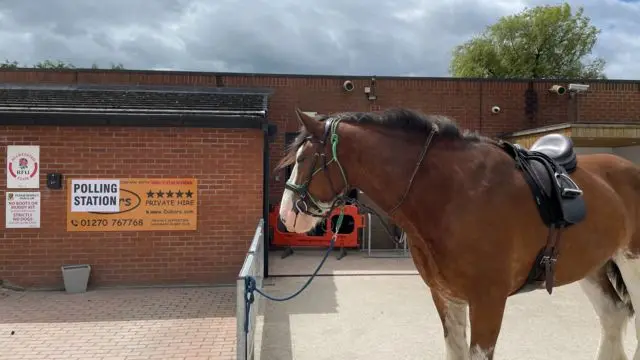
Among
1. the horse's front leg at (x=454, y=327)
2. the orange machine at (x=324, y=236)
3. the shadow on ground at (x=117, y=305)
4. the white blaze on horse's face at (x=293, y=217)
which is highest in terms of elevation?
the white blaze on horse's face at (x=293, y=217)

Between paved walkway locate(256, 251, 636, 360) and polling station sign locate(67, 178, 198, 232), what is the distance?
195 centimetres

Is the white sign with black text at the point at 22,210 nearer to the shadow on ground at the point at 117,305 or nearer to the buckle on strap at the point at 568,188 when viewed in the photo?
the shadow on ground at the point at 117,305

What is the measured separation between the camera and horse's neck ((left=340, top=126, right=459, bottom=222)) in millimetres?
2541

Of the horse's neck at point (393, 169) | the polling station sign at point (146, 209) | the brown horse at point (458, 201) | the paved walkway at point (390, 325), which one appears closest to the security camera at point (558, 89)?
the paved walkway at point (390, 325)

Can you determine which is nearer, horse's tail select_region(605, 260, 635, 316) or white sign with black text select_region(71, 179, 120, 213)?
horse's tail select_region(605, 260, 635, 316)

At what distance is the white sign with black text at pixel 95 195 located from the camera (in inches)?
283

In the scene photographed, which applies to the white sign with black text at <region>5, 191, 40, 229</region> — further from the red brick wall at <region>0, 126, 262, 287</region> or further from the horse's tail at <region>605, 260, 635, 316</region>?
the horse's tail at <region>605, 260, 635, 316</region>

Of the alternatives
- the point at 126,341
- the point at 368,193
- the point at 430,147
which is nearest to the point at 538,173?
the point at 430,147

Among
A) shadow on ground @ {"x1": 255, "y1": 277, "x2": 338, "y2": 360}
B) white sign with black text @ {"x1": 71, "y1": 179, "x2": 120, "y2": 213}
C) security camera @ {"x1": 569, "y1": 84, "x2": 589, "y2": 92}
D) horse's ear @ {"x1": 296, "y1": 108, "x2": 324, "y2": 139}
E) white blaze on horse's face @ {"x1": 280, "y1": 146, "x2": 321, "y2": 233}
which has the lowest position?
shadow on ground @ {"x1": 255, "y1": 277, "x2": 338, "y2": 360}

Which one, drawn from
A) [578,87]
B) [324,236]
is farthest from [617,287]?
[578,87]

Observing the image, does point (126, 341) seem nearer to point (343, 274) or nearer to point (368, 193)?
point (368, 193)

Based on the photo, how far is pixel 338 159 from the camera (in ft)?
8.38

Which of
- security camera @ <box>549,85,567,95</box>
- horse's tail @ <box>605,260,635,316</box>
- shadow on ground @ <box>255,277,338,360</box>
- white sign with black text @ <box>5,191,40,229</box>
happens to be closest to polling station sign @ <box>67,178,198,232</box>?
white sign with black text @ <box>5,191,40,229</box>

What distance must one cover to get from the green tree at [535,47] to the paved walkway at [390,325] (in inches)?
937
